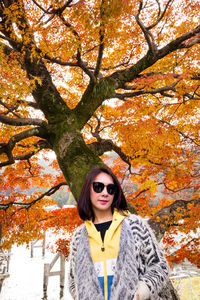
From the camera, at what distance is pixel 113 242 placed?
1746mm

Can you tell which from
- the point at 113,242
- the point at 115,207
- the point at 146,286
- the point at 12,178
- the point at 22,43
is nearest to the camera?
the point at 146,286

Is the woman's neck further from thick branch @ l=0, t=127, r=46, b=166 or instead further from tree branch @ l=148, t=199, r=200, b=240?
tree branch @ l=148, t=199, r=200, b=240

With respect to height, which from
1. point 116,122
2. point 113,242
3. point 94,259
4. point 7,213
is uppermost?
point 116,122

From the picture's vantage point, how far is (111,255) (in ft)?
5.67

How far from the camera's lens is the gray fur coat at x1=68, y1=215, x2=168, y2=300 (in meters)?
1.63

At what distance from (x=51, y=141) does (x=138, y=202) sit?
504cm

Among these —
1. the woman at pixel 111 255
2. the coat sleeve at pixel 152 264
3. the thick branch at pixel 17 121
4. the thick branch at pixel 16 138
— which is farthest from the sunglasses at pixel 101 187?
the thick branch at pixel 16 138

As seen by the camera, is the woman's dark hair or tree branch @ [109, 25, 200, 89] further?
tree branch @ [109, 25, 200, 89]

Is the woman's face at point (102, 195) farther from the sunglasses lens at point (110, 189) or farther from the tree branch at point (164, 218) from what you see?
the tree branch at point (164, 218)

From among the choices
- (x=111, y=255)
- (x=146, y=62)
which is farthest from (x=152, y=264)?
(x=146, y=62)

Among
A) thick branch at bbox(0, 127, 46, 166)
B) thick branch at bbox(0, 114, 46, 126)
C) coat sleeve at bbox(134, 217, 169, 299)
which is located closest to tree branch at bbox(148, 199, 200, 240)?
thick branch at bbox(0, 127, 46, 166)

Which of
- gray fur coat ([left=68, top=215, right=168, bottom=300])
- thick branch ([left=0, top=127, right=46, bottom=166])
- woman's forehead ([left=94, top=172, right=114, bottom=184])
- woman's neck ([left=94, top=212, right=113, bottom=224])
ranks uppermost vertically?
thick branch ([left=0, top=127, right=46, bottom=166])

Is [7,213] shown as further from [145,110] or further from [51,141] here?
[145,110]

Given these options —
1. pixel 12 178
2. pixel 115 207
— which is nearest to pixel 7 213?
pixel 12 178
